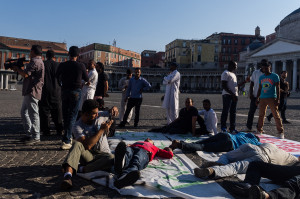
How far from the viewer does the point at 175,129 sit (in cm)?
645

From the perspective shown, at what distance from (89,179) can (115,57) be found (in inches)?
2955

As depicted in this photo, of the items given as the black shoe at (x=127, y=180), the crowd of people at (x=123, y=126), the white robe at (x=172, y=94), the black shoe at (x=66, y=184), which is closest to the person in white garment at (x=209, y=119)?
the crowd of people at (x=123, y=126)

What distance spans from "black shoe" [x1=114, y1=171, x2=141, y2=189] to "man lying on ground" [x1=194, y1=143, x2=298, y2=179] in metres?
0.85

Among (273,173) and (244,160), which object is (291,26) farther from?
(273,173)

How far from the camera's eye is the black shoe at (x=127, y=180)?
116 inches

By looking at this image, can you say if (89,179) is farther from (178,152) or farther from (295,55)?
(295,55)

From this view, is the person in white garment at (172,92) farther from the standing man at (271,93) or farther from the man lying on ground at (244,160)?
the man lying on ground at (244,160)

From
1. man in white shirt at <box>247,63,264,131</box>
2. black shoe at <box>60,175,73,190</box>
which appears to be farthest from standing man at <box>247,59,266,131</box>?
black shoe at <box>60,175,73,190</box>

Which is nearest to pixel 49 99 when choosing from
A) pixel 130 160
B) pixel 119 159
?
pixel 130 160

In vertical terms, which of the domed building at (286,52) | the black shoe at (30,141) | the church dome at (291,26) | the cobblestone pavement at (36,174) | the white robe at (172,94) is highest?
the church dome at (291,26)

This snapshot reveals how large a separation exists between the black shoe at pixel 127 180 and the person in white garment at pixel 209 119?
363cm

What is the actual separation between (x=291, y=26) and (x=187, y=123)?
64006mm

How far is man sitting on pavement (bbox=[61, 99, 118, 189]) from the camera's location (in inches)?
127

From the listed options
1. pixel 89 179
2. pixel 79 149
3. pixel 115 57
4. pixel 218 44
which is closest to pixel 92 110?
pixel 79 149
